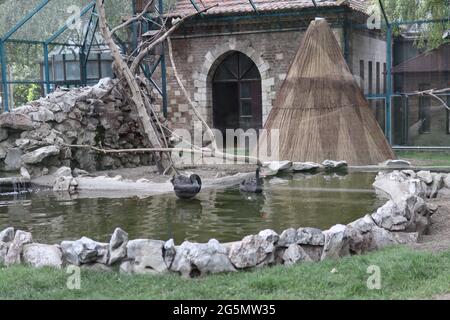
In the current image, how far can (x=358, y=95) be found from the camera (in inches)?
480

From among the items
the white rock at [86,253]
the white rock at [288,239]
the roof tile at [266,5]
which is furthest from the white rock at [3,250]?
the roof tile at [266,5]

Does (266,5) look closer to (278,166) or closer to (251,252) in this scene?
(278,166)

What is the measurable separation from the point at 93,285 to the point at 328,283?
5.34ft

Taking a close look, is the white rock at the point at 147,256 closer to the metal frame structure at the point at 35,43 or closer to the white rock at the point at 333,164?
the white rock at the point at 333,164

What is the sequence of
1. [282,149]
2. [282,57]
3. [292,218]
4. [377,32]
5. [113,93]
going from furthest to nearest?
[377,32]
[282,57]
[113,93]
[282,149]
[292,218]

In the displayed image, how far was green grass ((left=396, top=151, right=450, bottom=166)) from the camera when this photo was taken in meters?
12.6

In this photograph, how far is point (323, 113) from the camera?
11.8m

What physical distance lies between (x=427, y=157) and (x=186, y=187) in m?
6.97

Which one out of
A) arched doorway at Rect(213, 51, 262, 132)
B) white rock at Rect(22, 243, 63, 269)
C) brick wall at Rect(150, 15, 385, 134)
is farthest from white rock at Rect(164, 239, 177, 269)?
arched doorway at Rect(213, 51, 262, 132)

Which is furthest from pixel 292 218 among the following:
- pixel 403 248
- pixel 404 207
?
pixel 403 248

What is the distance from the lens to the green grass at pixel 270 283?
14.3 feet

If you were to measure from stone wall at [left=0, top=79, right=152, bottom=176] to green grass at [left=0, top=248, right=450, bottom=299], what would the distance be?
20.9ft
